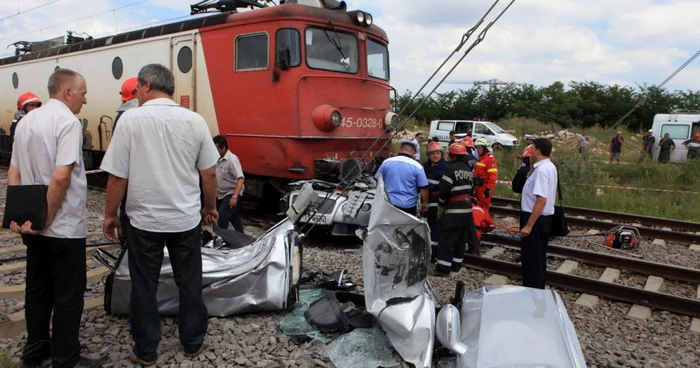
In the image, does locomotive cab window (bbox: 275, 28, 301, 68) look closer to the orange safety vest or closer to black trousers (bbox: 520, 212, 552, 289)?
the orange safety vest

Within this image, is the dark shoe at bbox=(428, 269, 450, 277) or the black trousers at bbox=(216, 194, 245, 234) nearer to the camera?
the dark shoe at bbox=(428, 269, 450, 277)

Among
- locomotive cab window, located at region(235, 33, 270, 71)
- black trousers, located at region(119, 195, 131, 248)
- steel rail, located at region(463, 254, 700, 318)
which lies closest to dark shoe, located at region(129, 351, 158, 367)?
black trousers, located at region(119, 195, 131, 248)

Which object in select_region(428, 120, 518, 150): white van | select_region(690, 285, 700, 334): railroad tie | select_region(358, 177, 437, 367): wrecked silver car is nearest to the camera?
select_region(358, 177, 437, 367): wrecked silver car

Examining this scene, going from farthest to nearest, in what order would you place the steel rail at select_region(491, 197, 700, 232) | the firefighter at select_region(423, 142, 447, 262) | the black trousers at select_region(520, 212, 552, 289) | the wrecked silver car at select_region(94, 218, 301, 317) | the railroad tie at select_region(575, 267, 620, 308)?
1. the steel rail at select_region(491, 197, 700, 232)
2. the firefighter at select_region(423, 142, 447, 262)
3. the railroad tie at select_region(575, 267, 620, 308)
4. the black trousers at select_region(520, 212, 552, 289)
5. the wrecked silver car at select_region(94, 218, 301, 317)

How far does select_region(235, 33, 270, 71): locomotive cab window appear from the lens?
7.61 metres

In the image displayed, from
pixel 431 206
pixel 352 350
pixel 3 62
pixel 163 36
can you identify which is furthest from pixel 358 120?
pixel 3 62

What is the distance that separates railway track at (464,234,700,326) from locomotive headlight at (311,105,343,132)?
8.63 feet

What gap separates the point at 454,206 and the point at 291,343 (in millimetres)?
3144

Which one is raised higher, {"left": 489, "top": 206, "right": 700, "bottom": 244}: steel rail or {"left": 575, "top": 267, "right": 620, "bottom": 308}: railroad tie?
{"left": 575, "top": 267, "right": 620, "bottom": 308}: railroad tie

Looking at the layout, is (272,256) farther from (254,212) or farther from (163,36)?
(163,36)

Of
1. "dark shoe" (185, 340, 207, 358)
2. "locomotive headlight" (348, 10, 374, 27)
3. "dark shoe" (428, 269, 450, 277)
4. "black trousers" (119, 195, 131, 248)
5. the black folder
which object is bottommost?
"dark shoe" (428, 269, 450, 277)

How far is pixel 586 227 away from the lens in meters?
8.99

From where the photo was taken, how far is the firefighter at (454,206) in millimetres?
6133

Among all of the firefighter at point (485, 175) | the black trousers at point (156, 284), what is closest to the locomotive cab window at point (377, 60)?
the firefighter at point (485, 175)
